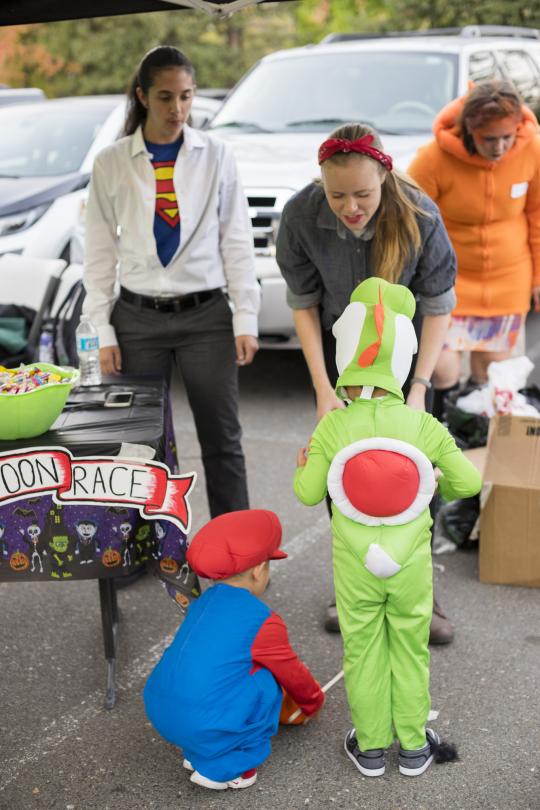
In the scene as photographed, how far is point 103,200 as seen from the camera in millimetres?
3980

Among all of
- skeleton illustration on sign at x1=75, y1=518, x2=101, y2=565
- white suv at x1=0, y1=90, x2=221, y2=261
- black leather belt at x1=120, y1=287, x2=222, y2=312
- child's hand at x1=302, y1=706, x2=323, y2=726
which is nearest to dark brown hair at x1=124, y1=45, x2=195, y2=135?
black leather belt at x1=120, y1=287, x2=222, y2=312

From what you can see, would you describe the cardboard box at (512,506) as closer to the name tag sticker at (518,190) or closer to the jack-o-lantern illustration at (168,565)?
the name tag sticker at (518,190)

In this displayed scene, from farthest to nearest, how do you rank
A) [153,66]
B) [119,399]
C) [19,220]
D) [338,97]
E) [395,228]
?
[338,97] < [19,220] < [153,66] < [119,399] < [395,228]

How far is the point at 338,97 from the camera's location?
7.48 meters

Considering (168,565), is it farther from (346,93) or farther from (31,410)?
(346,93)

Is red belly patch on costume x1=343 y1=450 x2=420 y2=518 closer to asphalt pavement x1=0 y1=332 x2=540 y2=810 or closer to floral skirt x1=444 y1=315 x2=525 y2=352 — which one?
asphalt pavement x1=0 y1=332 x2=540 y2=810

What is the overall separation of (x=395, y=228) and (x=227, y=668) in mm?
1484

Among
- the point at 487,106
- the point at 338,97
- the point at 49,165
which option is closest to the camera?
the point at 487,106

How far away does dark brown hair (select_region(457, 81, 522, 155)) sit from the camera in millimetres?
4402

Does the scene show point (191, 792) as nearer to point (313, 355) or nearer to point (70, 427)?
point (70, 427)

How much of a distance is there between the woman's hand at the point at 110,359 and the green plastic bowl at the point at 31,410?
0.74 metres

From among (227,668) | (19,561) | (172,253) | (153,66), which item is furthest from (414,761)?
(153,66)

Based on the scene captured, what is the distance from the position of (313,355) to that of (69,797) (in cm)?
165

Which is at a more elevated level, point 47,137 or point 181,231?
point 181,231
